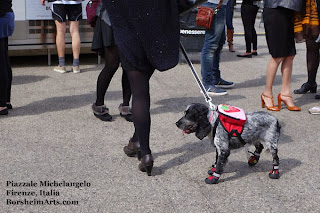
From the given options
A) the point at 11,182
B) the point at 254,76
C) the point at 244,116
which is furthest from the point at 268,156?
the point at 254,76

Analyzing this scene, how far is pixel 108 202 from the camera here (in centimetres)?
354

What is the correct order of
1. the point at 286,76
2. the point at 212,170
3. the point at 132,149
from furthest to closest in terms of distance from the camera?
the point at 286,76, the point at 132,149, the point at 212,170

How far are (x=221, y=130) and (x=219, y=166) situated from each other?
10.6 inches

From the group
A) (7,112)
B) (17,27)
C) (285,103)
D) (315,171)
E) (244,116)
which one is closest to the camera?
(244,116)

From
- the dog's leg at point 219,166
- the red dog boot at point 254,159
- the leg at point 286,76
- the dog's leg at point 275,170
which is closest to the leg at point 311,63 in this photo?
the leg at point 286,76

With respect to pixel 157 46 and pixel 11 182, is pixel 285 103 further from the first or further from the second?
pixel 11 182

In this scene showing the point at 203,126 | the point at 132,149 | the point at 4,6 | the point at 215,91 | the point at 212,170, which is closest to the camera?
the point at 203,126

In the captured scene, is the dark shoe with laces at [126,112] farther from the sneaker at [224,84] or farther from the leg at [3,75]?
the sneaker at [224,84]

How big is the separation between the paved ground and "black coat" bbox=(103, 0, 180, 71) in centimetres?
92

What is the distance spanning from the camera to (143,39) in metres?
3.63

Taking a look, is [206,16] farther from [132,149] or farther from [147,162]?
[147,162]

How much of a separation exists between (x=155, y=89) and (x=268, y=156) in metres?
2.79

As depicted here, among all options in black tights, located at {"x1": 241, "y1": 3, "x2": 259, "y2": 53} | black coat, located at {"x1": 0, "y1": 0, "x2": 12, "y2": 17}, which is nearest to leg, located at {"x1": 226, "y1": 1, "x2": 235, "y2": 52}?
black tights, located at {"x1": 241, "y1": 3, "x2": 259, "y2": 53}

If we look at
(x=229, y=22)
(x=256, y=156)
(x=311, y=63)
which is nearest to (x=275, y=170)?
(x=256, y=156)
